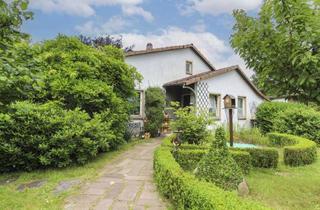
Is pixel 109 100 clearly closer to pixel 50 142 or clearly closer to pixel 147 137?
pixel 50 142

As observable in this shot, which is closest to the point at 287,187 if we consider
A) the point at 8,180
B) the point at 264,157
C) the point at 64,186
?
the point at 264,157

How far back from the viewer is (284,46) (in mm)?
4977

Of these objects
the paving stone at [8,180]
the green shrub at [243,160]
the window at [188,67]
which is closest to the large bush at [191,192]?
the green shrub at [243,160]

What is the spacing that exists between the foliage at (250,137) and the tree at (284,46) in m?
8.46

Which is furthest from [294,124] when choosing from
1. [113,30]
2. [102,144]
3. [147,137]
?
[113,30]

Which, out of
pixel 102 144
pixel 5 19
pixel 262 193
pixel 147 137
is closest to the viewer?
pixel 5 19

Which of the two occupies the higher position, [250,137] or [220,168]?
[250,137]

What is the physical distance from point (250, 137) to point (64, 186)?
1066 cm

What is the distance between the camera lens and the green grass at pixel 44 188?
15.8 feet

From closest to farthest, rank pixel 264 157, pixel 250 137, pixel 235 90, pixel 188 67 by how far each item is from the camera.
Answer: pixel 264 157 → pixel 250 137 → pixel 235 90 → pixel 188 67

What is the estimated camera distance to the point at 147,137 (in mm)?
13672

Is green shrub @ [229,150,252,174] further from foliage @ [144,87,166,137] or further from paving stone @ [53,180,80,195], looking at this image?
foliage @ [144,87,166,137]

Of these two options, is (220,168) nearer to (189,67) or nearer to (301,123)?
(301,123)

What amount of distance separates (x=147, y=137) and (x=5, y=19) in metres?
11.6
